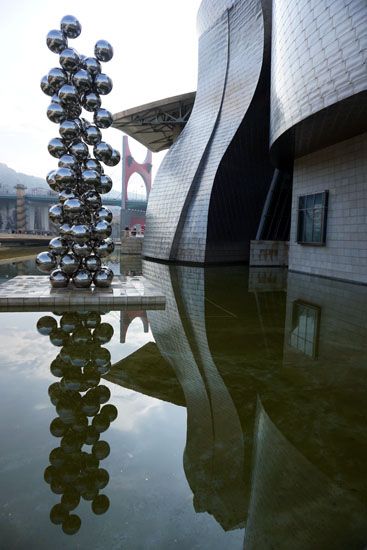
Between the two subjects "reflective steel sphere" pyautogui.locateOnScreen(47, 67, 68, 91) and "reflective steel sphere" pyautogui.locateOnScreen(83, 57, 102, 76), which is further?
"reflective steel sphere" pyautogui.locateOnScreen(83, 57, 102, 76)

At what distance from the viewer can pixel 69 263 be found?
8.23m

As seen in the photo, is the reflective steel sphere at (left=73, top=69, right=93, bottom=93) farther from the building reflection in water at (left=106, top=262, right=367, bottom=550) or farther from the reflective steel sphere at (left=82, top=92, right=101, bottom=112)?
the building reflection in water at (left=106, top=262, right=367, bottom=550)

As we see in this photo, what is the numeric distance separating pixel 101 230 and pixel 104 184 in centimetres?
111

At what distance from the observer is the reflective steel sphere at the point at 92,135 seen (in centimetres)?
844

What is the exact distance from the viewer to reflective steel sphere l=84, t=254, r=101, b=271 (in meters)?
8.34

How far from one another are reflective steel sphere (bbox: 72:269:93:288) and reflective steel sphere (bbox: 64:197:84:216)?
1203mm

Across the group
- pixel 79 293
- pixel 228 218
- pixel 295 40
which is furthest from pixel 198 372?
pixel 228 218

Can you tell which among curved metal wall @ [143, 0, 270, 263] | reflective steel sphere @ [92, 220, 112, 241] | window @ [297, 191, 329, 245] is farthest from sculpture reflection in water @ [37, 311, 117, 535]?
curved metal wall @ [143, 0, 270, 263]

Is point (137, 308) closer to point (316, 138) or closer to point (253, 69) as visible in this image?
point (316, 138)

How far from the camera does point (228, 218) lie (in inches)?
790

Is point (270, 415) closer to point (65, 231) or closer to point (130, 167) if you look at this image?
point (65, 231)

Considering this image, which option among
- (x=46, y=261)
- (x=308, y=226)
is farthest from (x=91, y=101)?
(x=308, y=226)

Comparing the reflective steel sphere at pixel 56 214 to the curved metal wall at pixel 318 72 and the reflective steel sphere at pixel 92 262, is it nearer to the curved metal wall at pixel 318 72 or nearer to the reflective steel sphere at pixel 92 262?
the reflective steel sphere at pixel 92 262

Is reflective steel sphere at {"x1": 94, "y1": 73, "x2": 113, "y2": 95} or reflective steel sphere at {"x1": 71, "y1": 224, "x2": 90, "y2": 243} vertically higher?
reflective steel sphere at {"x1": 94, "y1": 73, "x2": 113, "y2": 95}
